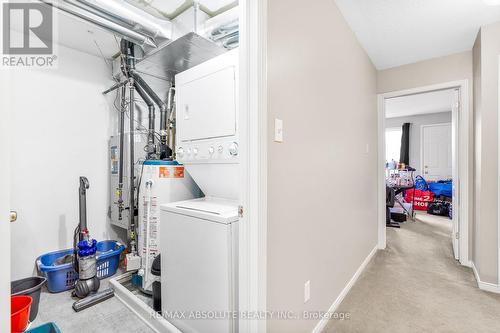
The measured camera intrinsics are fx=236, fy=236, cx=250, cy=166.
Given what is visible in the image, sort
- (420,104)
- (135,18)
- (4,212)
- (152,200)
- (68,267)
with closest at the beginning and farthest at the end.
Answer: (4,212)
(135,18)
(152,200)
(68,267)
(420,104)

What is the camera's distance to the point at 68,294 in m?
2.15

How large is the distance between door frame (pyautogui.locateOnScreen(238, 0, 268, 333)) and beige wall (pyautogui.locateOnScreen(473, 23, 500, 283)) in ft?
8.00

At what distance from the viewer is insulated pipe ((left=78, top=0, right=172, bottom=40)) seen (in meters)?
1.61

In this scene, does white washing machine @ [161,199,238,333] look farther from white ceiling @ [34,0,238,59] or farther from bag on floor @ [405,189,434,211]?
bag on floor @ [405,189,434,211]

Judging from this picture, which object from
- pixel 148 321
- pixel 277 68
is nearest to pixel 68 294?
pixel 148 321

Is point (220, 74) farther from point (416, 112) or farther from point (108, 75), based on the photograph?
point (416, 112)

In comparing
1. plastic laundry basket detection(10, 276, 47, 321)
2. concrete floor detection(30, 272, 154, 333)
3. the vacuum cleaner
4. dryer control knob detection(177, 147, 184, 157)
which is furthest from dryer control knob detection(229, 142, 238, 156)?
plastic laundry basket detection(10, 276, 47, 321)

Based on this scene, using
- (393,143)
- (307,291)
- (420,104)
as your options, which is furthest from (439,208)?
(307,291)

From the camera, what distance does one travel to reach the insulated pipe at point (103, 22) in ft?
5.08

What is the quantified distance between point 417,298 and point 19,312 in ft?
9.98

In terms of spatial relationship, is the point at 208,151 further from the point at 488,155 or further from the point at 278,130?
the point at 488,155

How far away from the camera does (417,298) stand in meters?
2.09

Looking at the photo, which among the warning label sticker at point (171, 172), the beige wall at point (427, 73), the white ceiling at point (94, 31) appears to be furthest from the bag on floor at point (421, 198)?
the white ceiling at point (94, 31)

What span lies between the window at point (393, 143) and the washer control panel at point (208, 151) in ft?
22.6
